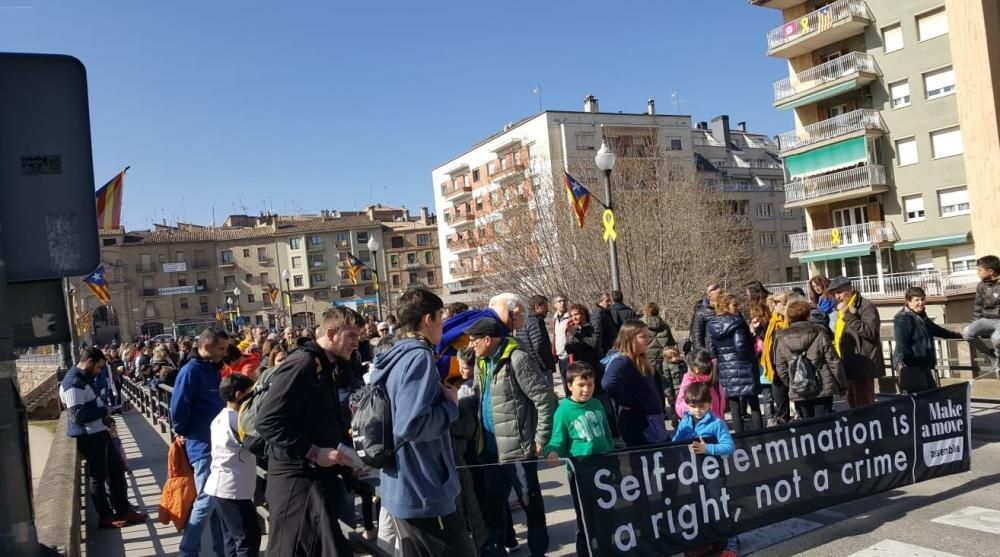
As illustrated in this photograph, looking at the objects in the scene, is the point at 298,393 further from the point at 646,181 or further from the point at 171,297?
the point at 171,297

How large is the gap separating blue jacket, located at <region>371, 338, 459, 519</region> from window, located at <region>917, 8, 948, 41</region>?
118ft

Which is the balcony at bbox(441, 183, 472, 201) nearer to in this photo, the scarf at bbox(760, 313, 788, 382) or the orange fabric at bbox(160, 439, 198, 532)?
the scarf at bbox(760, 313, 788, 382)

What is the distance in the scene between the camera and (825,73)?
37.2 meters

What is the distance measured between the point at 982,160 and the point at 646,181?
11927 millimetres

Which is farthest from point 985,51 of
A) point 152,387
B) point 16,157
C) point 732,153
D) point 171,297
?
point 171,297

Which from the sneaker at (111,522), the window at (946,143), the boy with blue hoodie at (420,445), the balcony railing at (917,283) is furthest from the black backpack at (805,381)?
the window at (946,143)

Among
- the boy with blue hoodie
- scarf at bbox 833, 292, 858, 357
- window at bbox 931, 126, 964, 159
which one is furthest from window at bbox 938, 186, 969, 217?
the boy with blue hoodie

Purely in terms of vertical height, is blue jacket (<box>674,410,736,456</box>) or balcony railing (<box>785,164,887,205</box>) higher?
balcony railing (<box>785,164,887,205</box>)

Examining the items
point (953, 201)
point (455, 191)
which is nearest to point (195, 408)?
point (953, 201)

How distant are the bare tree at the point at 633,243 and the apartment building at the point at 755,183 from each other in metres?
25.9

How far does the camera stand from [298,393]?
13.2 ft

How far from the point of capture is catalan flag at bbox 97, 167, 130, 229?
17375 millimetres

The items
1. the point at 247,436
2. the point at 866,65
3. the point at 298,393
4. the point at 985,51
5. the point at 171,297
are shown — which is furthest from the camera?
the point at 171,297

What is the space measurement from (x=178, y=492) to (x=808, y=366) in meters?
5.72
